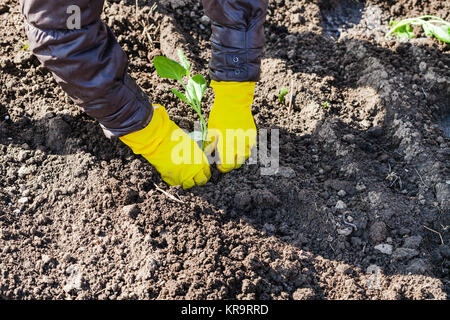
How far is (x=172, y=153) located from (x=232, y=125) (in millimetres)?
304

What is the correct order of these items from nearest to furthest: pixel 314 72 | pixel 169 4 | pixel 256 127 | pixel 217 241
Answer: pixel 217 241
pixel 256 127
pixel 314 72
pixel 169 4

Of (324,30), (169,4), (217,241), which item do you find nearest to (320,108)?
(324,30)

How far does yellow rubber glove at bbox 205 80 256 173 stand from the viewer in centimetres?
199

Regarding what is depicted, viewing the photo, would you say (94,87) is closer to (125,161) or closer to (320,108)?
(125,161)

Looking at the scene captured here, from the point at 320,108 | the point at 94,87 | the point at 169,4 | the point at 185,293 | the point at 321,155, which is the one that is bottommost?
the point at 185,293

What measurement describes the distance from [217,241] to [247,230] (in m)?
0.14

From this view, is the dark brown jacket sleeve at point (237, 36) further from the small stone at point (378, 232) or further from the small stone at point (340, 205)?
the small stone at point (378, 232)

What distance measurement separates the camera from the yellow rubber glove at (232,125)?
1.99m

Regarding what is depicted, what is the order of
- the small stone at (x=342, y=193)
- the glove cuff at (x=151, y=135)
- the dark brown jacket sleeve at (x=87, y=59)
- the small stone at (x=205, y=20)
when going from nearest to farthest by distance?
the dark brown jacket sleeve at (x=87, y=59), the glove cuff at (x=151, y=135), the small stone at (x=342, y=193), the small stone at (x=205, y=20)

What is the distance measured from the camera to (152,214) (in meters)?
1.79

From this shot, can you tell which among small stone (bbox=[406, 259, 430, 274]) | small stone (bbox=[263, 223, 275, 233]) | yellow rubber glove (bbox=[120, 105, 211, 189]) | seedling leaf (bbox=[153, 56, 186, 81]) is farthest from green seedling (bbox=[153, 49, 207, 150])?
small stone (bbox=[406, 259, 430, 274])

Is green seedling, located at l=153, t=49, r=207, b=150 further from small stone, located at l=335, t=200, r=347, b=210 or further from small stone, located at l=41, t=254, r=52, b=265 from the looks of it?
small stone, located at l=41, t=254, r=52, b=265

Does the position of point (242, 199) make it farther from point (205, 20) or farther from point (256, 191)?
point (205, 20)

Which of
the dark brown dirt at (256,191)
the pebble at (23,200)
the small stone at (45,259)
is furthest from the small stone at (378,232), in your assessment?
the pebble at (23,200)
